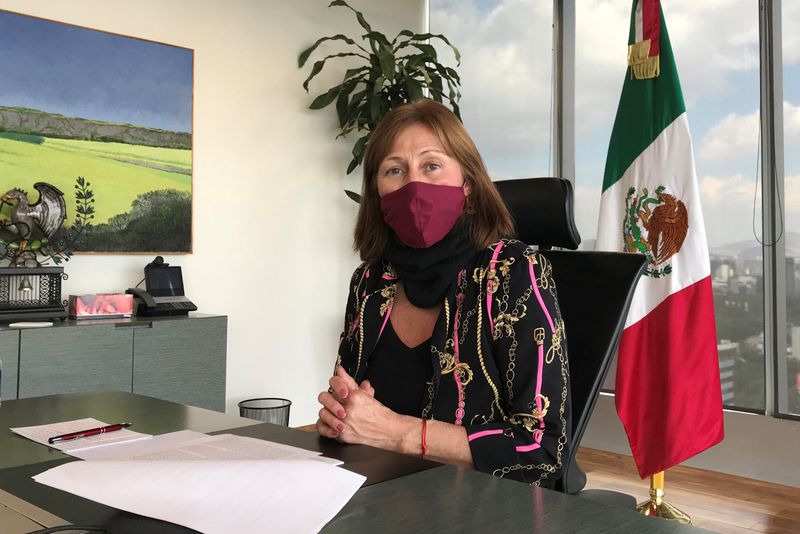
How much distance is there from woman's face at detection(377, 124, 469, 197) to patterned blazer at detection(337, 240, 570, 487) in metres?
0.20

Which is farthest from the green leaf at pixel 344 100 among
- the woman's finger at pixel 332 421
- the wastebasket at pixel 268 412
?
the woman's finger at pixel 332 421

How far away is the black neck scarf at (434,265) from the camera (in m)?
1.53

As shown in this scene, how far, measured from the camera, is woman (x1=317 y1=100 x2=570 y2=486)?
1292 millimetres

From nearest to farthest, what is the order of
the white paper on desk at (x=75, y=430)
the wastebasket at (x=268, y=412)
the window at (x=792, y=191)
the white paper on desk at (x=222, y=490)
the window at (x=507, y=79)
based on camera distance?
the white paper on desk at (x=222, y=490) → the white paper on desk at (x=75, y=430) → the window at (x=792, y=191) → the wastebasket at (x=268, y=412) → the window at (x=507, y=79)

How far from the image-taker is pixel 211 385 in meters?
3.41

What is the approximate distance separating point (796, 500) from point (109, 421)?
3.08 metres

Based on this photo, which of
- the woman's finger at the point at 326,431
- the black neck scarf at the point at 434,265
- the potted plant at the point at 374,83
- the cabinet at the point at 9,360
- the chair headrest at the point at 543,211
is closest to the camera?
the woman's finger at the point at 326,431

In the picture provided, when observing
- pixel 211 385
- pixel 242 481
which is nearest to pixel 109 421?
pixel 242 481

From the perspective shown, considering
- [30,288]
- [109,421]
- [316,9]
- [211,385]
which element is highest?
[316,9]

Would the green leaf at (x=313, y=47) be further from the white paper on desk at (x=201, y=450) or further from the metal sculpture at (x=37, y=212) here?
the white paper on desk at (x=201, y=450)

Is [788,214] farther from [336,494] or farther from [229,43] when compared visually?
[336,494]

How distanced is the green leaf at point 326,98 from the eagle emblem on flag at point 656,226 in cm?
176

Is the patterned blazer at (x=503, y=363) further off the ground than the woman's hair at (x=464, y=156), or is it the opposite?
the woman's hair at (x=464, y=156)

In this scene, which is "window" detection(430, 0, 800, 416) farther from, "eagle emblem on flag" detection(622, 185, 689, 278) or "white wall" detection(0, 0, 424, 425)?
"white wall" detection(0, 0, 424, 425)
